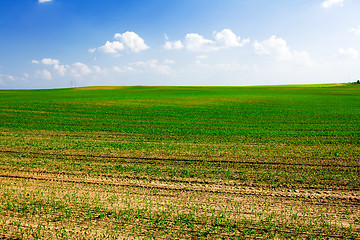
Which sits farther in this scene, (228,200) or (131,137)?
(131,137)

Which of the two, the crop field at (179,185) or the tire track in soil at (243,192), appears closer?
the crop field at (179,185)

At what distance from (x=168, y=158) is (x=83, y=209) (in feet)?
15.4

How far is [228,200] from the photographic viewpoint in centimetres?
681

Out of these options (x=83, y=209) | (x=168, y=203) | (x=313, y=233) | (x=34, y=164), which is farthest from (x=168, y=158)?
(x=313, y=233)

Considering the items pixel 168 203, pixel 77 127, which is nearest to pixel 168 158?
pixel 168 203

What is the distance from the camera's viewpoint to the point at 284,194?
7.19 m

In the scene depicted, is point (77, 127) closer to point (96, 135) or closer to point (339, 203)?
point (96, 135)

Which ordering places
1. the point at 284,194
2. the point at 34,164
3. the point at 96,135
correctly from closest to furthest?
the point at 284,194, the point at 34,164, the point at 96,135

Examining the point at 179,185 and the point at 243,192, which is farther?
the point at 179,185

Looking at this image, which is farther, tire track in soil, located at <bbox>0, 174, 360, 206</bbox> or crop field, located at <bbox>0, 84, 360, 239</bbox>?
tire track in soil, located at <bbox>0, 174, 360, 206</bbox>

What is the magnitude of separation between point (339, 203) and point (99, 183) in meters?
→ 7.26

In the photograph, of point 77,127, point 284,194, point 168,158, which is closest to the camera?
point 284,194

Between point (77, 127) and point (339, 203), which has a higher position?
point (77, 127)

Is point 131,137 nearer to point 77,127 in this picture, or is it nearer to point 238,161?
point 77,127
